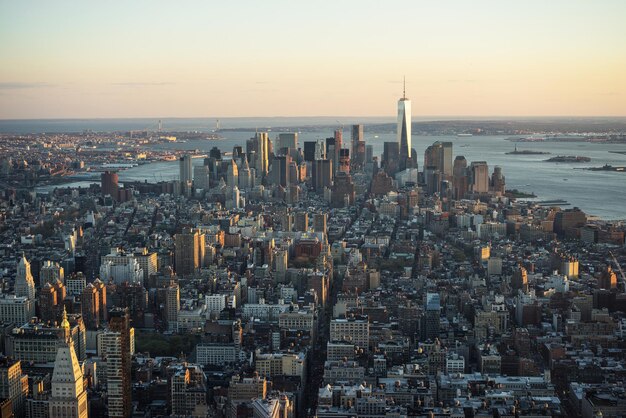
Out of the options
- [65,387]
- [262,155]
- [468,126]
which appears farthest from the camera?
[262,155]

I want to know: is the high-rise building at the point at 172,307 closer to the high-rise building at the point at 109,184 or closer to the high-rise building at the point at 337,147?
the high-rise building at the point at 109,184

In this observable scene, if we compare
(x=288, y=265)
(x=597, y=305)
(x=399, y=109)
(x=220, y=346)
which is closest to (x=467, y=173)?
(x=399, y=109)

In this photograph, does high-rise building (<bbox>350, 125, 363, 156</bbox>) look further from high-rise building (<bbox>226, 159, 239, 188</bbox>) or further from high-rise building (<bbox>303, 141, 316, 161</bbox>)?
high-rise building (<bbox>226, 159, 239, 188</bbox>)

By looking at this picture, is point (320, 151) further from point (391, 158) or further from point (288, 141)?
point (288, 141)

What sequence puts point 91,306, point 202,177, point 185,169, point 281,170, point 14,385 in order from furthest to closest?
1. point 281,170
2. point 185,169
3. point 202,177
4. point 91,306
5. point 14,385

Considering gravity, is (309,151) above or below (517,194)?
above

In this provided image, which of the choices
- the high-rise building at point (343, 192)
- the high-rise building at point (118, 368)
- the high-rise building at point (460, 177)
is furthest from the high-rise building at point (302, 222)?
the high-rise building at point (118, 368)

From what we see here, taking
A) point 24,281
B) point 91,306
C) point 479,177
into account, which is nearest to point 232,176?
point 479,177
